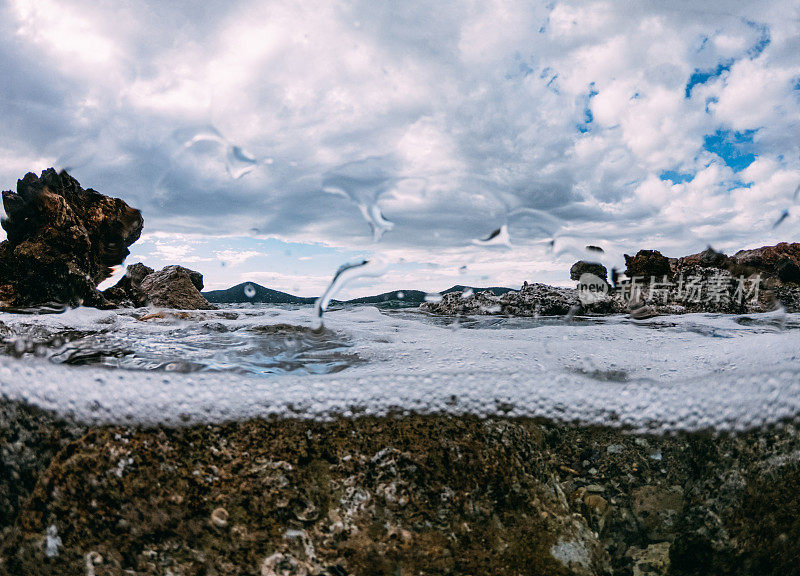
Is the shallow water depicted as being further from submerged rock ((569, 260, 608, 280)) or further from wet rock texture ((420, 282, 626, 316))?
submerged rock ((569, 260, 608, 280))

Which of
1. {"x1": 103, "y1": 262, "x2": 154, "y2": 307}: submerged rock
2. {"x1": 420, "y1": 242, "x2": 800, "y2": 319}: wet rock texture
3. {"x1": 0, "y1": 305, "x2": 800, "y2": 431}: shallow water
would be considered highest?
{"x1": 420, "y1": 242, "x2": 800, "y2": 319}: wet rock texture

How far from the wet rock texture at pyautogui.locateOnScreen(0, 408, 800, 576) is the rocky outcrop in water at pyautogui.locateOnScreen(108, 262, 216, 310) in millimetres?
5716

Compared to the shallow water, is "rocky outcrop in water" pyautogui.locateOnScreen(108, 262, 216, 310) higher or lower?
higher

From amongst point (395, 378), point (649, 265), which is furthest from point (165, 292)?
point (649, 265)

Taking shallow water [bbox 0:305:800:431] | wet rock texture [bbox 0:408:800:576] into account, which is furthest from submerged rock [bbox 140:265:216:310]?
wet rock texture [bbox 0:408:800:576]

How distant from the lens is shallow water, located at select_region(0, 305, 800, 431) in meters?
2.25

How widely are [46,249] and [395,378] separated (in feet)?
25.3

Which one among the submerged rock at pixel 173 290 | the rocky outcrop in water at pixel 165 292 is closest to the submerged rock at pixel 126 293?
the rocky outcrop in water at pixel 165 292

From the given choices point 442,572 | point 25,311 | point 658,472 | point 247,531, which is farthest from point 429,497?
point 25,311

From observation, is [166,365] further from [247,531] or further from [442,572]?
[442,572]

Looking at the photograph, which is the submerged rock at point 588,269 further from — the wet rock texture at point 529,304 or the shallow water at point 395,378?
the shallow water at point 395,378

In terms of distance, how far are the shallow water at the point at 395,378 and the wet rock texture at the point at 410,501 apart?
108 mm

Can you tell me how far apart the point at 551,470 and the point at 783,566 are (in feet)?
4.72

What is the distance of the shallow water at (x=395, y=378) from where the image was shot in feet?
7.39
